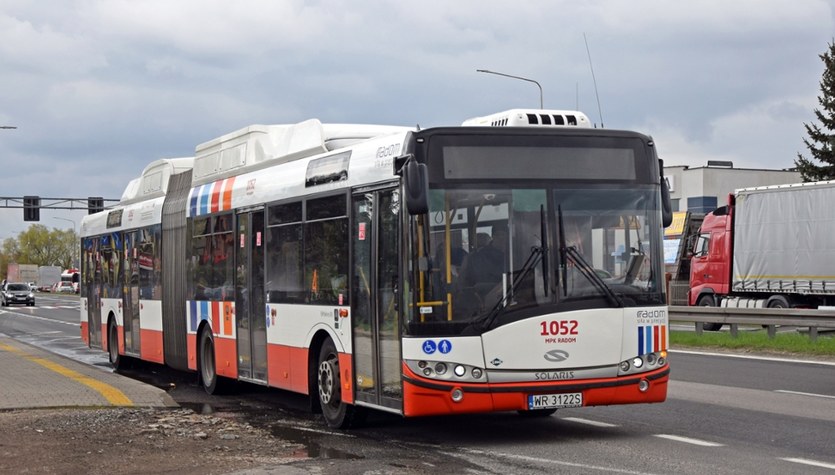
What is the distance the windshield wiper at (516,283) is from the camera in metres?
10.9

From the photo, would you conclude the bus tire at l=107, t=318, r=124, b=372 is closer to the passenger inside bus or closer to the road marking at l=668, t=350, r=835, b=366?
the road marking at l=668, t=350, r=835, b=366

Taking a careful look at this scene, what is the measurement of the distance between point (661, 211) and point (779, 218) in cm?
2361

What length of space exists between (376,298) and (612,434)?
250cm

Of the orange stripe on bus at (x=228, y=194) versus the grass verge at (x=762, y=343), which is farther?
the grass verge at (x=762, y=343)

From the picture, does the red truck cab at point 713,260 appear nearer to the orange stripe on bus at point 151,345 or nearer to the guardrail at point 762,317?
the guardrail at point 762,317

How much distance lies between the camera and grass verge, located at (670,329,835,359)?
2345 cm

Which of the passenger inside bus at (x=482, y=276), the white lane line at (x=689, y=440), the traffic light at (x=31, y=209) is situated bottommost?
the white lane line at (x=689, y=440)

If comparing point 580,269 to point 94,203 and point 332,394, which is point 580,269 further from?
point 94,203

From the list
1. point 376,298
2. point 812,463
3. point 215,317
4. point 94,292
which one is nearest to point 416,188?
point 376,298

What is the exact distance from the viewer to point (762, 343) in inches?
982

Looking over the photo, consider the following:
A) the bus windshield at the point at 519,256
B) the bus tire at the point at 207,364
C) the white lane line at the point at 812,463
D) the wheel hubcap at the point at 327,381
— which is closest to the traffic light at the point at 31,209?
the bus tire at the point at 207,364

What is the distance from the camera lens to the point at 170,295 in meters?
19.0

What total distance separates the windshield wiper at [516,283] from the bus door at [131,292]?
11018 millimetres

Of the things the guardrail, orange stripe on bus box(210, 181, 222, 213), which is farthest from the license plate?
the guardrail
